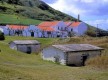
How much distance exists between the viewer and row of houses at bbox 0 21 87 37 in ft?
359

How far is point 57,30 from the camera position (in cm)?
11594

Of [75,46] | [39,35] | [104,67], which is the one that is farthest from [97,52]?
[39,35]

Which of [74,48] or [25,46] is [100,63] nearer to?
[74,48]

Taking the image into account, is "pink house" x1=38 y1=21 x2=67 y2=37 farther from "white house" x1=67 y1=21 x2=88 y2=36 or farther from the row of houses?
"white house" x1=67 y1=21 x2=88 y2=36

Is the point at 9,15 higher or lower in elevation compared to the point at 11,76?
higher

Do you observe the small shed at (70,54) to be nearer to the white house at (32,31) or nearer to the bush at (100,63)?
the bush at (100,63)

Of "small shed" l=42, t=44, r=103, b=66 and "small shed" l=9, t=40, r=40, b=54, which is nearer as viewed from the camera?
"small shed" l=42, t=44, r=103, b=66

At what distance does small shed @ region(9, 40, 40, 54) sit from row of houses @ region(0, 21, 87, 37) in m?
37.5

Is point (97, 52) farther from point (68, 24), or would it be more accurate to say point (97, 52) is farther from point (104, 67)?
point (68, 24)

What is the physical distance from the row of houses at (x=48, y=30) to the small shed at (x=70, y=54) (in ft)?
170

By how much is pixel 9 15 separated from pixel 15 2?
34646 millimetres

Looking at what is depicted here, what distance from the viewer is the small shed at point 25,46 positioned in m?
67.6

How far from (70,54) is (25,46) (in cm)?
1846

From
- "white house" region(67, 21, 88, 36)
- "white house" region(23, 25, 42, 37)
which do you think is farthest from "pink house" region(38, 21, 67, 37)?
"white house" region(67, 21, 88, 36)
